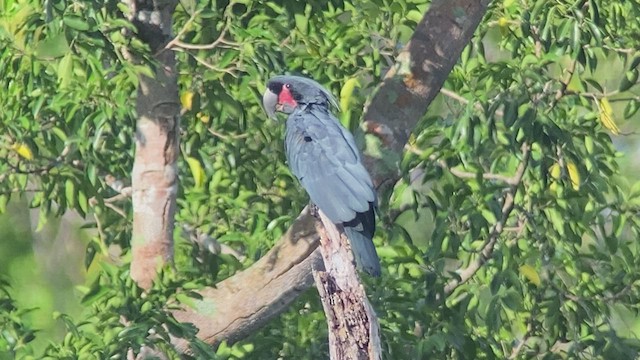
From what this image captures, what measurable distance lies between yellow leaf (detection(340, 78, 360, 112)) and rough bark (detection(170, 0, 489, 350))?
0.49 ft

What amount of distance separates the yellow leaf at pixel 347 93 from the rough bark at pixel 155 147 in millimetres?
777

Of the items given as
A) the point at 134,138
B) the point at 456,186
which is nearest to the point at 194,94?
the point at 134,138

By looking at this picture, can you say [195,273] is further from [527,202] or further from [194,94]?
[527,202]

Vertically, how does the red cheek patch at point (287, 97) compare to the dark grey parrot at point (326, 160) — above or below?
above

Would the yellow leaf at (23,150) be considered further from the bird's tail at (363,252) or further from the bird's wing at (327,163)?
the bird's tail at (363,252)

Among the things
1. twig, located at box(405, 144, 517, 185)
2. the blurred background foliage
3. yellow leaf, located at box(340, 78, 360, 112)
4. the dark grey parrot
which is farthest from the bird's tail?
yellow leaf, located at box(340, 78, 360, 112)

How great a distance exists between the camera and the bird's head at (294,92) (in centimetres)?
579

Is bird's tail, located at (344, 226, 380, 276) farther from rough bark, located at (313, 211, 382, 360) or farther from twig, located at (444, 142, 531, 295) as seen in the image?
twig, located at (444, 142, 531, 295)

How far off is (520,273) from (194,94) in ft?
5.79

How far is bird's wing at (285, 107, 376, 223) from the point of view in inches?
214

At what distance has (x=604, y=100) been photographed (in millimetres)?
6273

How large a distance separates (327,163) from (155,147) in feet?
3.05

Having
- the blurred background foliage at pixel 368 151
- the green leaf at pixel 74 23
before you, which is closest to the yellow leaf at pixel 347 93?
the blurred background foliage at pixel 368 151

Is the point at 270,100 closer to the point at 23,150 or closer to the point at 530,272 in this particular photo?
the point at 23,150
